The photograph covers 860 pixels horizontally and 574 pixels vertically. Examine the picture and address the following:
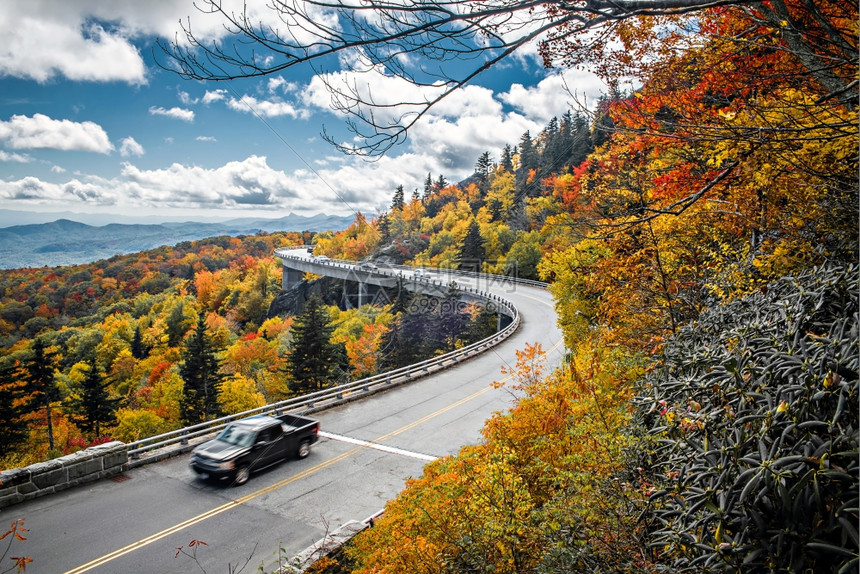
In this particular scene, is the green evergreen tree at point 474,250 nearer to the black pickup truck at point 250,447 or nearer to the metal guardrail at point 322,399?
the metal guardrail at point 322,399

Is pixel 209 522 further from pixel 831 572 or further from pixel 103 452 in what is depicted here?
pixel 831 572

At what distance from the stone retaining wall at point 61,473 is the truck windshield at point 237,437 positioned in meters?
2.54

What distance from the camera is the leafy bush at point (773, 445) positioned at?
2.62 m

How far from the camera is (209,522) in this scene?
29.8ft

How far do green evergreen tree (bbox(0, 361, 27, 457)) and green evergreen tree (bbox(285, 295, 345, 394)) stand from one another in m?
22.7

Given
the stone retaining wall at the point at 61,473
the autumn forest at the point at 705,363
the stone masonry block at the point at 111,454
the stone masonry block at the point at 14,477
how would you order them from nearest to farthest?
the autumn forest at the point at 705,363, the stone masonry block at the point at 14,477, the stone retaining wall at the point at 61,473, the stone masonry block at the point at 111,454

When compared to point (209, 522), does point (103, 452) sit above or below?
above

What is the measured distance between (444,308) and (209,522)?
1358 inches

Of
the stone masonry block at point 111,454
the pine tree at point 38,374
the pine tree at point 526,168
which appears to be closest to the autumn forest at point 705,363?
the stone masonry block at point 111,454

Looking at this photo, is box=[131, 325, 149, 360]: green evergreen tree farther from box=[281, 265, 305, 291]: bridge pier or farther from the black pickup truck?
the black pickup truck

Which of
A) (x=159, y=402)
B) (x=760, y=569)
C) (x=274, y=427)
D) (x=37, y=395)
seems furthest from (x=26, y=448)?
(x=760, y=569)

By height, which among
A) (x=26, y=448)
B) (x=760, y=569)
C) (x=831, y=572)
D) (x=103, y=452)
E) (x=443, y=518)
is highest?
(x=831, y=572)

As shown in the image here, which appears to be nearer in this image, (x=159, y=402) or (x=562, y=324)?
(x=562, y=324)

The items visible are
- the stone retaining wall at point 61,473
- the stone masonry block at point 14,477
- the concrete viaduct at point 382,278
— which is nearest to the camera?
the stone masonry block at point 14,477
